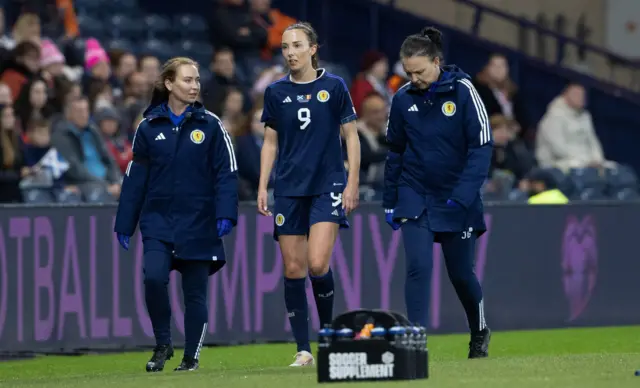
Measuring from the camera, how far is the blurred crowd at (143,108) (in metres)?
14.4

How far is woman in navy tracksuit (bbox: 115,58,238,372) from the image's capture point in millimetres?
10133

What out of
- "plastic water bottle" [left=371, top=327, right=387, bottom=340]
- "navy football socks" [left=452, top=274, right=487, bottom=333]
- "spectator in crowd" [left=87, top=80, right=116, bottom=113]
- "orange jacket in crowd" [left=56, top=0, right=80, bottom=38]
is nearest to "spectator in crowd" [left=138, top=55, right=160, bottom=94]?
"spectator in crowd" [left=87, top=80, right=116, bottom=113]

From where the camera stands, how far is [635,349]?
12.3 meters

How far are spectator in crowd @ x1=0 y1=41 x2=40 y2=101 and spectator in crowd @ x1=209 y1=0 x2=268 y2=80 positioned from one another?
3316 mm

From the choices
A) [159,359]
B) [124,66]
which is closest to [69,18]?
[124,66]

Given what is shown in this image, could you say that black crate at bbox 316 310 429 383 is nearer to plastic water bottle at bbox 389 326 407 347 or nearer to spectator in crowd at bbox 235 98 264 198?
plastic water bottle at bbox 389 326 407 347

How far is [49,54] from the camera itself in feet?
53.9

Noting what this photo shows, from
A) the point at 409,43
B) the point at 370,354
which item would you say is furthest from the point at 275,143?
the point at 370,354

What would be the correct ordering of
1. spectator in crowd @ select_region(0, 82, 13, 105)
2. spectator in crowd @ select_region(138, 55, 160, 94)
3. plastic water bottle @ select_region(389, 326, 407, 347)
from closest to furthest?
1. plastic water bottle @ select_region(389, 326, 407, 347)
2. spectator in crowd @ select_region(0, 82, 13, 105)
3. spectator in crowd @ select_region(138, 55, 160, 94)

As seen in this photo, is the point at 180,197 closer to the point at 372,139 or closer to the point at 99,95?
the point at 372,139

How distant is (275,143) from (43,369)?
9.15ft

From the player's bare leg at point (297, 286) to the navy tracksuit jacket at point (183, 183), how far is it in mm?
402

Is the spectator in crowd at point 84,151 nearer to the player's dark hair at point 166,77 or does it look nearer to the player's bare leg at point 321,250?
the player's dark hair at point 166,77

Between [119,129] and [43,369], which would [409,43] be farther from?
[119,129]
